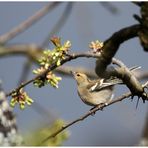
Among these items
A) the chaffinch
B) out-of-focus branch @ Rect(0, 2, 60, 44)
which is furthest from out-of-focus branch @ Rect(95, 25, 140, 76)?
out-of-focus branch @ Rect(0, 2, 60, 44)

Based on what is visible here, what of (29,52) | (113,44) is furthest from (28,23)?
(113,44)

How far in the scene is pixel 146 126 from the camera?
251 cm

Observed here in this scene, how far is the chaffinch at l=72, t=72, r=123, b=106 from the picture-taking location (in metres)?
2.97

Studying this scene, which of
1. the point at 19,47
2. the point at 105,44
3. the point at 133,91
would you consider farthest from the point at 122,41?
the point at 19,47

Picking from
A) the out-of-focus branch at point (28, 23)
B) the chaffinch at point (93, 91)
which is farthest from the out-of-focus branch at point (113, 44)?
the out-of-focus branch at point (28, 23)

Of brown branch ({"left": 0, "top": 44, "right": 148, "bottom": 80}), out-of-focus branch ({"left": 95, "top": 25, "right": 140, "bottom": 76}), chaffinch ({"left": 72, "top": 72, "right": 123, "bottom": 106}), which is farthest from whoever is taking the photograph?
brown branch ({"left": 0, "top": 44, "right": 148, "bottom": 80})

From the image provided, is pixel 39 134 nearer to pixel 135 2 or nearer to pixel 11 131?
pixel 11 131

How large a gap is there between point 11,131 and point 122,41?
26.6 inches

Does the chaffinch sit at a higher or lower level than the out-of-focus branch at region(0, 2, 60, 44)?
lower

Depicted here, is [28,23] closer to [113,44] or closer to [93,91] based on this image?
[93,91]

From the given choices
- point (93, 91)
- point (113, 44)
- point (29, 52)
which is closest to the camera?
point (113, 44)

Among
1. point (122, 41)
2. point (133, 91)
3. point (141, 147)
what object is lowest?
point (141, 147)

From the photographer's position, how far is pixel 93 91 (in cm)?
341

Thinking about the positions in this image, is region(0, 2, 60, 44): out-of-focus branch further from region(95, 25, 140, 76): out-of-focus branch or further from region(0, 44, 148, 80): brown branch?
region(95, 25, 140, 76): out-of-focus branch
